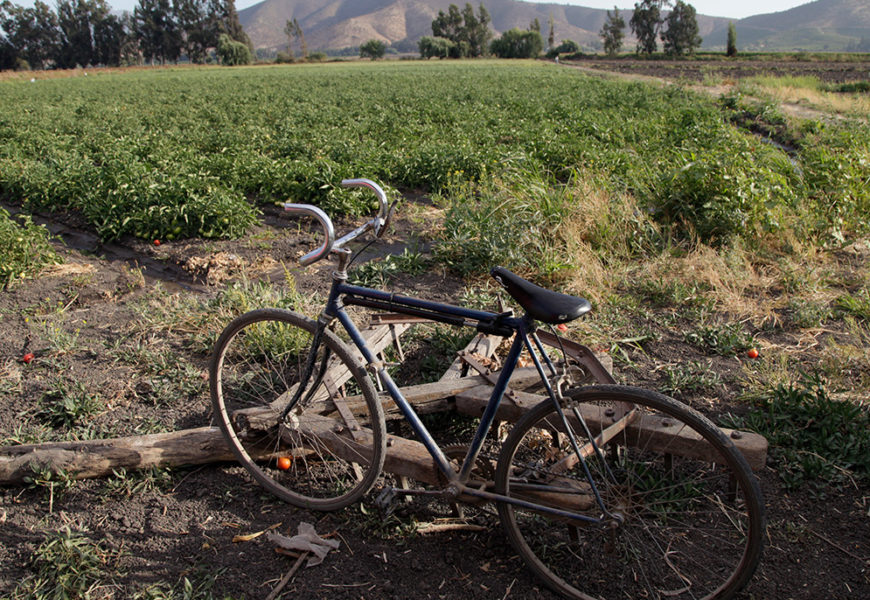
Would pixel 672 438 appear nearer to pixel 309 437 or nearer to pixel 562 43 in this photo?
pixel 309 437

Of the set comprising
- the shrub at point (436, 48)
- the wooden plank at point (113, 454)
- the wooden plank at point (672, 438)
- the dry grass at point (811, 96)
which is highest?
the shrub at point (436, 48)

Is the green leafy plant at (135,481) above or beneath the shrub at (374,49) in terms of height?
beneath

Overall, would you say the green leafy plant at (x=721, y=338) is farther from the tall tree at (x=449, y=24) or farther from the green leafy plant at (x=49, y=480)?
the tall tree at (x=449, y=24)

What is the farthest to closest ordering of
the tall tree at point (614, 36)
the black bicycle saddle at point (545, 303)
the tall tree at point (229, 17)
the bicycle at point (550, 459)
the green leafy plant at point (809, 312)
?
the tall tree at point (229, 17) < the tall tree at point (614, 36) < the green leafy plant at point (809, 312) < the bicycle at point (550, 459) < the black bicycle saddle at point (545, 303)

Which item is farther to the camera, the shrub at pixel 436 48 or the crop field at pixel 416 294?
the shrub at pixel 436 48

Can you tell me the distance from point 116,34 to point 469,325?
352 feet

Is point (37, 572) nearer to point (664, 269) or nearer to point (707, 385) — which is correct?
point (707, 385)

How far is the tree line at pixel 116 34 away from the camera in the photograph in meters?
86.3

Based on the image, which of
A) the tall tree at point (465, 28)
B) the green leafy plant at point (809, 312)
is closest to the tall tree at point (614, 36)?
the tall tree at point (465, 28)

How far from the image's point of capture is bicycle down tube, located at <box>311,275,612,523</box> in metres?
2.18

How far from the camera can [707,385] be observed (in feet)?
11.7

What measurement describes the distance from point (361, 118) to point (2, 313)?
11.5m

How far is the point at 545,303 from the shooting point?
205cm

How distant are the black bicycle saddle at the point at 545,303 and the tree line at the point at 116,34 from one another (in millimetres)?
89211
